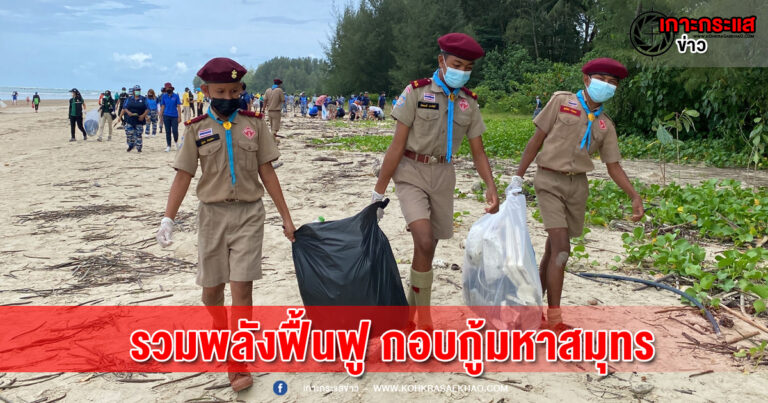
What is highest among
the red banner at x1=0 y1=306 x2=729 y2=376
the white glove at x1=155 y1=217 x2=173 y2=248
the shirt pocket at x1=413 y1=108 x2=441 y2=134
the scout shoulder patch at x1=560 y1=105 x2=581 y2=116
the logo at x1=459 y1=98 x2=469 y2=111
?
the logo at x1=459 y1=98 x2=469 y2=111

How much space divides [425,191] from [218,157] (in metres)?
1.32

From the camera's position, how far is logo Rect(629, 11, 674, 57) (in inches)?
570

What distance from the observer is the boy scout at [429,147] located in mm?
3600

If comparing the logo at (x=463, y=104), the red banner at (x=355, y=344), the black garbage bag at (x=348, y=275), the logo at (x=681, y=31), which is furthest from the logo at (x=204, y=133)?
the logo at (x=681, y=31)

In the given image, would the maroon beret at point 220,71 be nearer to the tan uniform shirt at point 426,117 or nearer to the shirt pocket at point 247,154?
the shirt pocket at point 247,154

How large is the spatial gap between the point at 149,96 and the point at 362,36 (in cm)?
3929

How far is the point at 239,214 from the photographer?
3.27 meters

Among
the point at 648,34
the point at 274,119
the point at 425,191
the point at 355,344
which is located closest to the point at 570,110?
the point at 425,191

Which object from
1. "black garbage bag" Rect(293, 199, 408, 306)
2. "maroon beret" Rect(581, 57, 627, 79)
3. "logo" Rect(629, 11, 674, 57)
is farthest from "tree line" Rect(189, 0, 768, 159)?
"black garbage bag" Rect(293, 199, 408, 306)

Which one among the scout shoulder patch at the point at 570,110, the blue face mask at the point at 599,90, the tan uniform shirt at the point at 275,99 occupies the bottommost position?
the scout shoulder patch at the point at 570,110

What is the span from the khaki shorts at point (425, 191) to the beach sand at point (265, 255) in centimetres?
99

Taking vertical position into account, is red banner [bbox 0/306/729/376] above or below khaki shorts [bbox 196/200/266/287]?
below

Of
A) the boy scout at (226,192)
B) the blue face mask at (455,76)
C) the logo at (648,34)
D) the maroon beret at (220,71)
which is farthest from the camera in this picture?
the logo at (648,34)

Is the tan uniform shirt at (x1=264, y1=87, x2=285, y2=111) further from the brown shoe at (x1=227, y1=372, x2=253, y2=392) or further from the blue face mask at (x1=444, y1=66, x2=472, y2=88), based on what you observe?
the brown shoe at (x1=227, y1=372, x2=253, y2=392)
